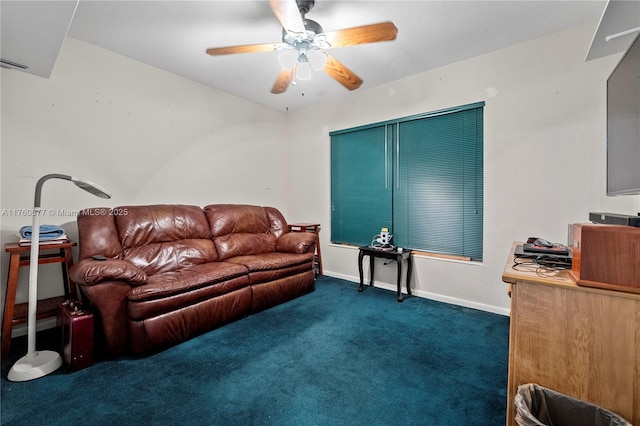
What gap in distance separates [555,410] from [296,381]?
50.5 inches

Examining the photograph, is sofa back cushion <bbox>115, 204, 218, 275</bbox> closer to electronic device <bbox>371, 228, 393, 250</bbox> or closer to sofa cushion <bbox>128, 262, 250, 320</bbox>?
sofa cushion <bbox>128, 262, 250, 320</bbox>

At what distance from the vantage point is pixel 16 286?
2.07 m

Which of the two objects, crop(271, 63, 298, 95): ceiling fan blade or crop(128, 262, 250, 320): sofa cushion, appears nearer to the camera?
crop(128, 262, 250, 320): sofa cushion

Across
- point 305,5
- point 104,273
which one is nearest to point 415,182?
point 305,5

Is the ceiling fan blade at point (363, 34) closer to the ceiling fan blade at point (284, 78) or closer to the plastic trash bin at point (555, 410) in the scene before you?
the ceiling fan blade at point (284, 78)

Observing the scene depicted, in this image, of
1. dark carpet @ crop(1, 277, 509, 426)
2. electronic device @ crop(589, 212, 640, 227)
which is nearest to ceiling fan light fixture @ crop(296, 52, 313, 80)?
electronic device @ crop(589, 212, 640, 227)

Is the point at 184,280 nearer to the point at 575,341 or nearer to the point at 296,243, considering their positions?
the point at 296,243

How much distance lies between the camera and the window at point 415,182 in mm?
2980

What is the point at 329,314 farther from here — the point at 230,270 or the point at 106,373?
the point at 106,373

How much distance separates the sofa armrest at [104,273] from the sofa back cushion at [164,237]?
558 millimetres

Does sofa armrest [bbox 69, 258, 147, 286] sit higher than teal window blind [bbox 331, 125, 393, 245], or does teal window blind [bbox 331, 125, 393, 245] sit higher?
teal window blind [bbox 331, 125, 393, 245]

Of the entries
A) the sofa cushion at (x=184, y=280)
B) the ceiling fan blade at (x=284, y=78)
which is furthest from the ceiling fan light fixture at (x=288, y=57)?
the sofa cushion at (x=184, y=280)

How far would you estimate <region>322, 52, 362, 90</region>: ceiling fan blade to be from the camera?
91.5 inches

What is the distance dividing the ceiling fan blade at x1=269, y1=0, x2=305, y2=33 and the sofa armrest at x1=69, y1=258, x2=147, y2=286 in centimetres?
202
